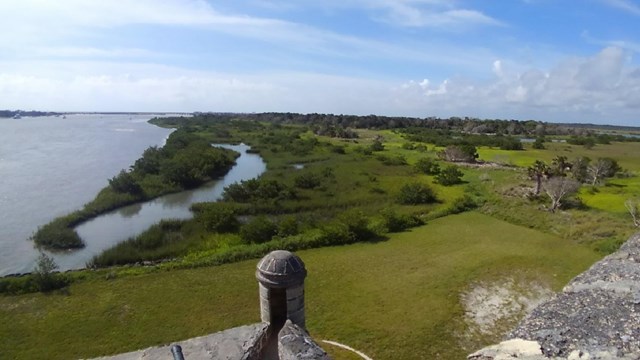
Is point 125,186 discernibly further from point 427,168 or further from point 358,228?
point 427,168

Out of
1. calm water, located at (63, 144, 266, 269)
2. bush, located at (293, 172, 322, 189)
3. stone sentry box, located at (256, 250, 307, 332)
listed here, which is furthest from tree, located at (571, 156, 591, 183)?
stone sentry box, located at (256, 250, 307, 332)

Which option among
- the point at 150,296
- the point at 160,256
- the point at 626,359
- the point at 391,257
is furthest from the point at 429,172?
the point at 626,359

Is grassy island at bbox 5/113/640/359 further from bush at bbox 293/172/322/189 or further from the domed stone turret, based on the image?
the domed stone turret

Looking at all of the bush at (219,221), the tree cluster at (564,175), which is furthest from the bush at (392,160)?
the bush at (219,221)

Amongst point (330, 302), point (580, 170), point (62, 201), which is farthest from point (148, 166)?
point (580, 170)

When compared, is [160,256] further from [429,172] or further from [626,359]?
[429,172]

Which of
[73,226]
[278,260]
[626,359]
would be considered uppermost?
[278,260]
